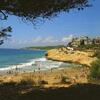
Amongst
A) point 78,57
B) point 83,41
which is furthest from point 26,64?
point 83,41

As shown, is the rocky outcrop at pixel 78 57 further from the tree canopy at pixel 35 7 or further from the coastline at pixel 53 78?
the tree canopy at pixel 35 7

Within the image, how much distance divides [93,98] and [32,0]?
424cm

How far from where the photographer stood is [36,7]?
14.8 metres

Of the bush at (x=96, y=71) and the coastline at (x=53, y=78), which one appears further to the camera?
the bush at (x=96, y=71)

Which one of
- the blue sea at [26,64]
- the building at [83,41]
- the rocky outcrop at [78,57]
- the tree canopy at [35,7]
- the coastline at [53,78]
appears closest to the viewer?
the tree canopy at [35,7]

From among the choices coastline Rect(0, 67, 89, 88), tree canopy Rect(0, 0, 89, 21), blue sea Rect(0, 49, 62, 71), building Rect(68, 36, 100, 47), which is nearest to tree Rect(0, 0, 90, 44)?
tree canopy Rect(0, 0, 89, 21)

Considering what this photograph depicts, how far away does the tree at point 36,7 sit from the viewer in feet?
47.5

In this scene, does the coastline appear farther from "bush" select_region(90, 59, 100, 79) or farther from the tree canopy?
the tree canopy

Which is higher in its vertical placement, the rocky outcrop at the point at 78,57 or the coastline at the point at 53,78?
the coastline at the point at 53,78

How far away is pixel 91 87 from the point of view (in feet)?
56.4

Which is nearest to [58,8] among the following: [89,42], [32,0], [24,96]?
[32,0]

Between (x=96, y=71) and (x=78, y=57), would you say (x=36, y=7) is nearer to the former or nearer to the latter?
(x=96, y=71)

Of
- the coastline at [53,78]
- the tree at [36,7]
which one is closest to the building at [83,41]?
the coastline at [53,78]

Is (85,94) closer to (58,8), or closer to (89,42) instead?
(58,8)
